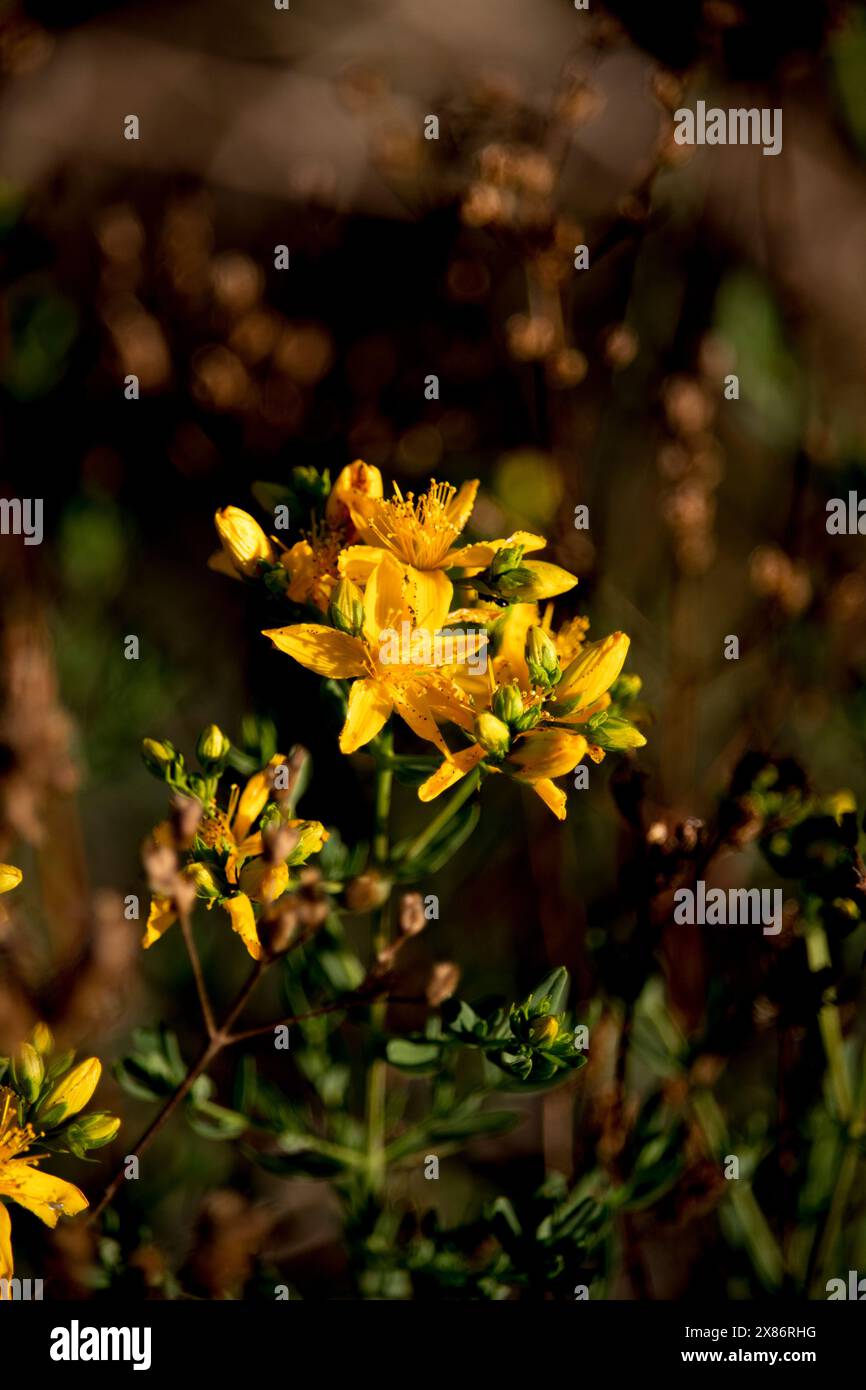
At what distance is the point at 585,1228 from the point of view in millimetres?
1628

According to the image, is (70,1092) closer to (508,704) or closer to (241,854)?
(241,854)

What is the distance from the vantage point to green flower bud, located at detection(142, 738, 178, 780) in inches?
56.7

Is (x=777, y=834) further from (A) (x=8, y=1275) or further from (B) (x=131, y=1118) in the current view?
(B) (x=131, y=1118)

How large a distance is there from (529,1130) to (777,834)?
1.26 m

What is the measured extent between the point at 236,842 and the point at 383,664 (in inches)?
12.8

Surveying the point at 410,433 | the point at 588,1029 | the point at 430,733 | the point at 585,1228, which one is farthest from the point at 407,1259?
the point at 410,433

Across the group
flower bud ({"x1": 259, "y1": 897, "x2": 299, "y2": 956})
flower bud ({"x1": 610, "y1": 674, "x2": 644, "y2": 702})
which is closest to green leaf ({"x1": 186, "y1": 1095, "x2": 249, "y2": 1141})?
flower bud ({"x1": 259, "y1": 897, "x2": 299, "y2": 956})

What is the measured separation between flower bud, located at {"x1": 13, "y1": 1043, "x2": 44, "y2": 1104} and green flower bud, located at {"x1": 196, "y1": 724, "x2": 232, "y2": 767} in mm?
422

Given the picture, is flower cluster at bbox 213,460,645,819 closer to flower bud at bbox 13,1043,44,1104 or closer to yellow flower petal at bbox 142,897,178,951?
yellow flower petal at bbox 142,897,178,951

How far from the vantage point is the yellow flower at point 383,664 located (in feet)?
4.55

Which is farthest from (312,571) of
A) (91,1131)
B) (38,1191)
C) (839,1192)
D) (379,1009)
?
(839,1192)

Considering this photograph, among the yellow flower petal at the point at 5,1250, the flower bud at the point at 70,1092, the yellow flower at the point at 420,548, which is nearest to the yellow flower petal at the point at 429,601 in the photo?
the yellow flower at the point at 420,548

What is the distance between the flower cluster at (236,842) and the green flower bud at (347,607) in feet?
0.58

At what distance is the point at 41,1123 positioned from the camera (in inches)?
55.0
